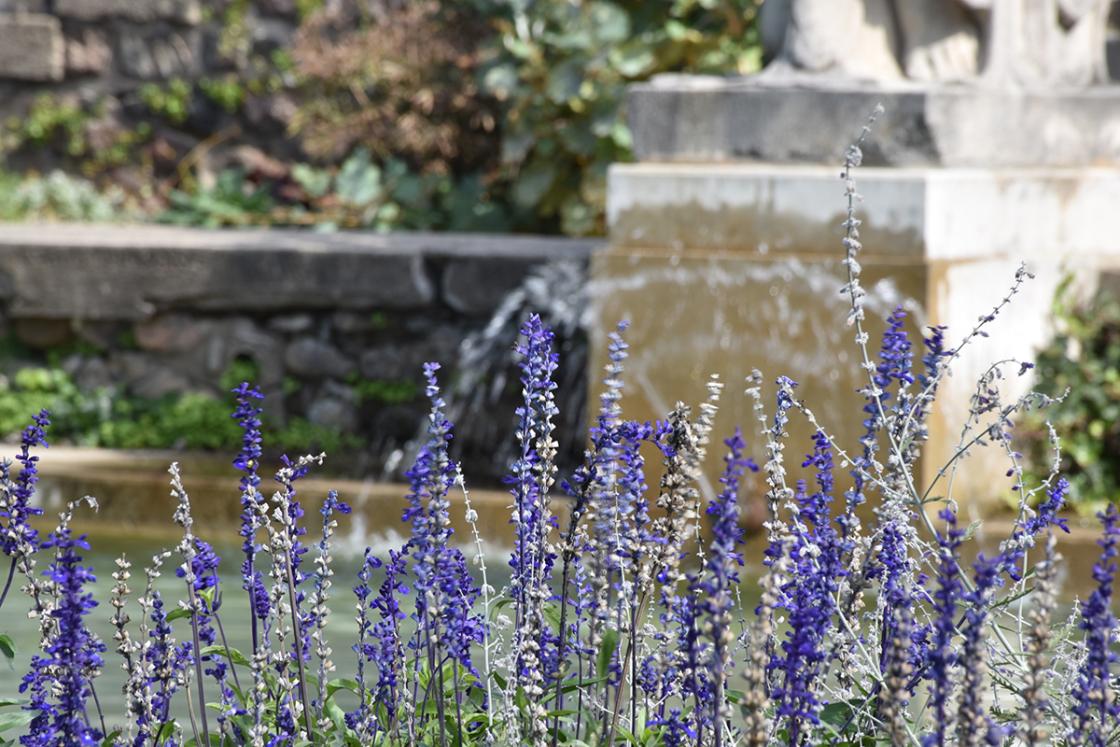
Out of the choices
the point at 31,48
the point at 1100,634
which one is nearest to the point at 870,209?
the point at 1100,634

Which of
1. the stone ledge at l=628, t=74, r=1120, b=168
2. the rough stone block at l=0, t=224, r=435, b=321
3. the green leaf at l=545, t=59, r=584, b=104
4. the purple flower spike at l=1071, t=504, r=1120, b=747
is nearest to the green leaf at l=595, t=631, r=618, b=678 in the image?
the purple flower spike at l=1071, t=504, r=1120, b=747

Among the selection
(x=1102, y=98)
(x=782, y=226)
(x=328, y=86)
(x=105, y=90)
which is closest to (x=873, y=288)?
(x=782, y=226)

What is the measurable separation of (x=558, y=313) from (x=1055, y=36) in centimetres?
175

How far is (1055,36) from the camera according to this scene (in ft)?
17.3

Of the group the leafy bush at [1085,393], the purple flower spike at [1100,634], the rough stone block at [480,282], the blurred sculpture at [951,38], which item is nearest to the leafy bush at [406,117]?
the rough stone block at [480,282]

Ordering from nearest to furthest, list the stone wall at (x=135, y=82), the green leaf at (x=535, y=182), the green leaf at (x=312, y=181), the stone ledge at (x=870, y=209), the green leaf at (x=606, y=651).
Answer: the green leaf at (x=606, y=651), the stone ledge at (x=870, y=209), the green leaf at (x=535, y=182), the green leaf at (x=312, y=181), the stone wall at (x=135, y=82)

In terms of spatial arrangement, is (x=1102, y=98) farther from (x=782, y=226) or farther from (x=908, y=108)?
(x=782, y=226)

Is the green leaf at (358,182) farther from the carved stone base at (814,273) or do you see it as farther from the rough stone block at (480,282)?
the carved stone base at (814,273)

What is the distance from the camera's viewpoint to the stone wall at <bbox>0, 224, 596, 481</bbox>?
5.84 metres

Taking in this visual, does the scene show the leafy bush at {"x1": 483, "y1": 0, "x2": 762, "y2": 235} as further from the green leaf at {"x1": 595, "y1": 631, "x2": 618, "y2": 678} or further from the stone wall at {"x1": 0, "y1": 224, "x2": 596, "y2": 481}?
the green leaf at {"x1": 595, "y1": 631, "x2": 618, "y2": 678}

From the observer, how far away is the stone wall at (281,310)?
5.84 metres

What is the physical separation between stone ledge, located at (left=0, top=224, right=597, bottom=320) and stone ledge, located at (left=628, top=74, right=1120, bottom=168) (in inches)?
32.9

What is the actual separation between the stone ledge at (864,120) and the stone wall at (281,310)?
0.84 meters

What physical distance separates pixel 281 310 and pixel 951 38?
2429 mm
